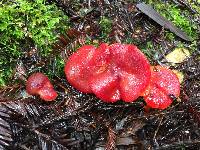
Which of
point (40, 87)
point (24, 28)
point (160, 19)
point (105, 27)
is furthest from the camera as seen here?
point (160, 19)

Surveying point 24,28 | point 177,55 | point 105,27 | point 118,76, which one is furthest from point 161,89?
point 24,28

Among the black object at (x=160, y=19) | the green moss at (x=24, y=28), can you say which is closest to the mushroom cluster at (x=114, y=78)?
the green moss at (x=24, y=28)

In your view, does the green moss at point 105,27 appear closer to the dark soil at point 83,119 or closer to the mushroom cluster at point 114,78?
the dark soil at point 83,119

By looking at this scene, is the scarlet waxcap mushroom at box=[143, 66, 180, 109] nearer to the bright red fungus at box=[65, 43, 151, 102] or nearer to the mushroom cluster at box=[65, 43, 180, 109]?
the mushroom cluster at box=[65, 43, 180, 109]

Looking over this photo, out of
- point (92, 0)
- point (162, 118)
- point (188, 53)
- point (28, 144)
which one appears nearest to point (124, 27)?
point (92, 0)

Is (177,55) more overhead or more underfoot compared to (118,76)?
more overhead

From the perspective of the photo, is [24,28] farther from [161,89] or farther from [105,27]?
[161,89]
